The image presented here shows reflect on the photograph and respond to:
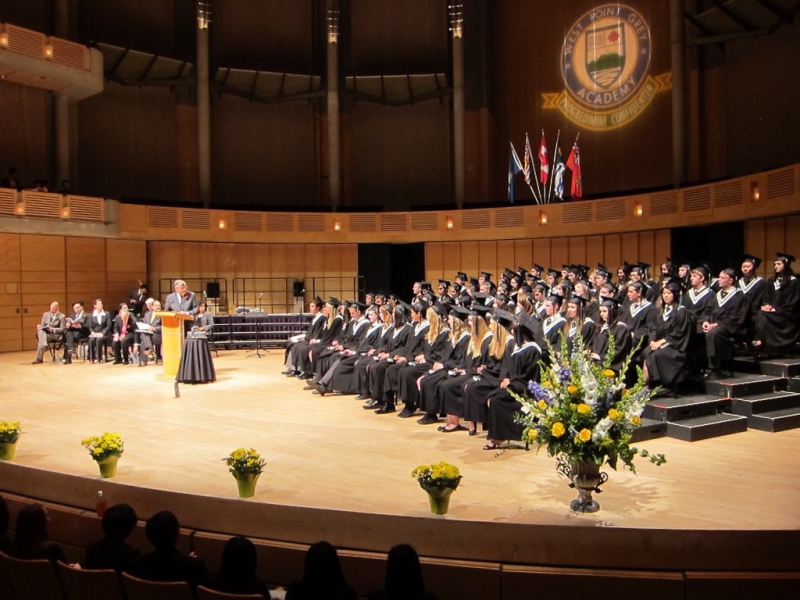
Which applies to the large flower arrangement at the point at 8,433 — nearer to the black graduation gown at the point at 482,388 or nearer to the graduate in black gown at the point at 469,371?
the graduate in black gown at the point at 469,371

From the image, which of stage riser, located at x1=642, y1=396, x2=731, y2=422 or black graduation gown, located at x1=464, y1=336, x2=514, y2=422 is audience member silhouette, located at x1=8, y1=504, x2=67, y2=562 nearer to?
black graduation gown, located at x1=464, y1=336, x2=514, y2=422

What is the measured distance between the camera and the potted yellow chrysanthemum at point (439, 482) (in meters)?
4.55

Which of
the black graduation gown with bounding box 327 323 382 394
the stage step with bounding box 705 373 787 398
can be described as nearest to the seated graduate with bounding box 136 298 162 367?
the black graduation gown with bounding box 327 323 382 394

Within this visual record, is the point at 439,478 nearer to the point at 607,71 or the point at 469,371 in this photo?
the point at 469,371

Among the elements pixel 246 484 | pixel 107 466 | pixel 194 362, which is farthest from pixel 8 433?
pixel 194 362

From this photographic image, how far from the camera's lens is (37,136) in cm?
1872

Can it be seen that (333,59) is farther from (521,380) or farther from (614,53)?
(521,380)

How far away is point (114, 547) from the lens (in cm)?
356

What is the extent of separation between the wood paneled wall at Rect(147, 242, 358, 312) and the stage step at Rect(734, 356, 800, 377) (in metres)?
12.8

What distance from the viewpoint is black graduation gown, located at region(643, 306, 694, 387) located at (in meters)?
7.69

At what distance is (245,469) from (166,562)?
1.64 metres

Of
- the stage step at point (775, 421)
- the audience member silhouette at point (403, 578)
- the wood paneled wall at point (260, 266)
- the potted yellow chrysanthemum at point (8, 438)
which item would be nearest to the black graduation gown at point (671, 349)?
the stage step at point (775, 421)

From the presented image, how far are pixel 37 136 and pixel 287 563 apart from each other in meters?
17.8

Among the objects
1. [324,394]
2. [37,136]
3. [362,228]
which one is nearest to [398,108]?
[362,228]
